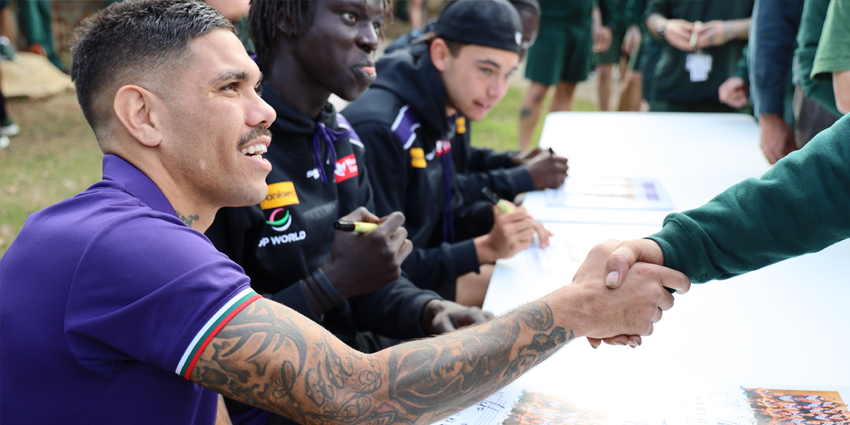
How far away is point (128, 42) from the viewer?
1.09m

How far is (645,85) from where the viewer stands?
448 centimetres

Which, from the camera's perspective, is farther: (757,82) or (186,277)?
(757,82)

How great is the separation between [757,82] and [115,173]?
2387 millimetres

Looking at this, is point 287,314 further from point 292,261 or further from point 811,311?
point 811,311

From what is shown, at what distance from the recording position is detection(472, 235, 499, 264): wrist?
1.85 meters

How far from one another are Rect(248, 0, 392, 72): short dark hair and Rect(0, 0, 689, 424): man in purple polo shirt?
0.52 metres

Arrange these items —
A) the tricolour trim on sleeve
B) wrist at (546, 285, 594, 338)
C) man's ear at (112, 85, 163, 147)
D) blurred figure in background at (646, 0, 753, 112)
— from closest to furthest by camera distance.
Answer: the tricolour trim on sleeve < man's ear at (112, 85, 163, 147) < wrist at (546, 285, 594, 338) < blurred figure in background at (646, 0, 753, 112)

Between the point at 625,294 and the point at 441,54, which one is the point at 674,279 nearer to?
the point at 625,294

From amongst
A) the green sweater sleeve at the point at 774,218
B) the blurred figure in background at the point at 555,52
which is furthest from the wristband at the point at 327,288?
the blurred figure in background at the point at 555,52

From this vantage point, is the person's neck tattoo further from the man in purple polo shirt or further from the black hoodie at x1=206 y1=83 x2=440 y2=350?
the black hoodie at x1=206 y1=83 x2=440 y2=350

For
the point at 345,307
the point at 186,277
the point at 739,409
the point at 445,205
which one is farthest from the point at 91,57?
the point at 445,205

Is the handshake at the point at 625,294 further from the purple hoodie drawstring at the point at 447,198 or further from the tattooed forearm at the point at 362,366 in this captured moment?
the purple hoodie drawstring at the point at 447,198

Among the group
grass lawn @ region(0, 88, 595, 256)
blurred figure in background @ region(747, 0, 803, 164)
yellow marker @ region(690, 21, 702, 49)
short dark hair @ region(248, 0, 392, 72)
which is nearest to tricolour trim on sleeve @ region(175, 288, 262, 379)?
short dark hair @ region(248, 0, 392, 72)

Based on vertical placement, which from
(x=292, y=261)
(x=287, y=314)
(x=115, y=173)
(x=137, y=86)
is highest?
(x=137, y=86)
